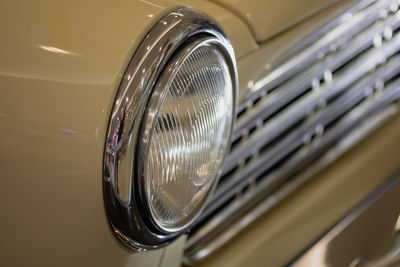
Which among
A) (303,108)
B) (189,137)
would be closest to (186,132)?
(189,137)

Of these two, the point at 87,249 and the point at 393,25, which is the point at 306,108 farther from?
the point at 87,249

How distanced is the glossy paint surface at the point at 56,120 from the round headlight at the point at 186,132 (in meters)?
0.06

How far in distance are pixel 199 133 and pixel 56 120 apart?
21 centimetres

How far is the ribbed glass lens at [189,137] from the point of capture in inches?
26.6

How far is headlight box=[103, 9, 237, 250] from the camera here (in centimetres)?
63

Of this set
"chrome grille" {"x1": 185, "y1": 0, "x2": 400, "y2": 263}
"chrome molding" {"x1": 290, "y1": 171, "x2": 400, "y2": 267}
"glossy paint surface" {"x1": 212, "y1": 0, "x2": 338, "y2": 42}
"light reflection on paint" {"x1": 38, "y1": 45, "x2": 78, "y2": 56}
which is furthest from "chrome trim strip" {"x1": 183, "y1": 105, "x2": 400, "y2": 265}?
"light reflection on paint" {"x1": 38, "y1": 45, "x2": 78, "y2": 56}

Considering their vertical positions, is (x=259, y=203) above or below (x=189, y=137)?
below

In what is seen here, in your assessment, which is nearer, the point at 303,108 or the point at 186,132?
the point at 186,132

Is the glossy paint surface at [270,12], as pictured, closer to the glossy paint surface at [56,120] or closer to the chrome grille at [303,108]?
the chrome grille at [303,108]

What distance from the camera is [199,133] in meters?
0.73

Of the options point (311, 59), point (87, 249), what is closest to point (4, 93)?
point (87, 249)

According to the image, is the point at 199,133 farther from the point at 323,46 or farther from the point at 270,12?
the point at 323,46

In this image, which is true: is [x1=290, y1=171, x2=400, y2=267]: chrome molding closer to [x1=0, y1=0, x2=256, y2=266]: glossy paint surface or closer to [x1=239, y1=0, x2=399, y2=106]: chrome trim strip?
[x1=239, y1=0, x2=399, y2=106]: chrome trim strip

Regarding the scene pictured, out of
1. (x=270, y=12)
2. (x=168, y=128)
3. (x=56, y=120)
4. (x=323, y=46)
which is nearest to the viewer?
(x=56, y=120)
